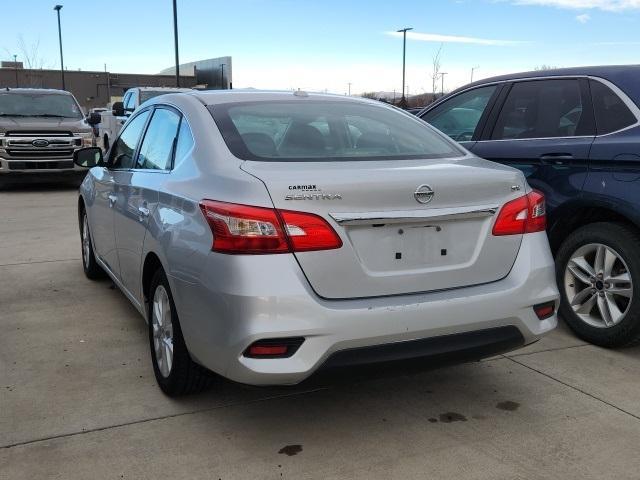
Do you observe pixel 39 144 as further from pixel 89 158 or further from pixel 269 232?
pixel 269 232

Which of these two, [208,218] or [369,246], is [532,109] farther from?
[208,218]

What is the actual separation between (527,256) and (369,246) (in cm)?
86

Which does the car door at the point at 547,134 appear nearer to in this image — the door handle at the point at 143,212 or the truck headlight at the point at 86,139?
the door handle at the point at 143,212

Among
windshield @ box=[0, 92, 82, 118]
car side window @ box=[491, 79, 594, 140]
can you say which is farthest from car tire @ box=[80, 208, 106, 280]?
windshield @ box=[0, 92, 82, 118]

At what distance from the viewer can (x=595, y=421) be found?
10.4 feet

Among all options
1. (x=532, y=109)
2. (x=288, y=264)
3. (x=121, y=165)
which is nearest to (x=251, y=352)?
(x=288, y=264)

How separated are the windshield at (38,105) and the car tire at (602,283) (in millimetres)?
11264

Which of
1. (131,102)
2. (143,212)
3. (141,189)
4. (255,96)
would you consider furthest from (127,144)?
(131,102)

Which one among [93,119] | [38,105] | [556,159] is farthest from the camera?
[93,119]

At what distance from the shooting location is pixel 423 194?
2803mm

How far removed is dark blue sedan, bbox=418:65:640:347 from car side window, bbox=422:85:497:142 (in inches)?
10.6

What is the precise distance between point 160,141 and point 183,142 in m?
0.50

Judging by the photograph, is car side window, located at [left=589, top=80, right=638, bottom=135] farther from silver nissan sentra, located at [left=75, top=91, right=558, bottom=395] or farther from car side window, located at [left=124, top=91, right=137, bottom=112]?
car side window, located at [left=124, top=91, right=137, bottom=112]

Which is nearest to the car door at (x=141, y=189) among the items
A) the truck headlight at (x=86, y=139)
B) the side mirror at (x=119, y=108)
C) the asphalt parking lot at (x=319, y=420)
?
the asphalt parking lot at (x=319, y=420)
